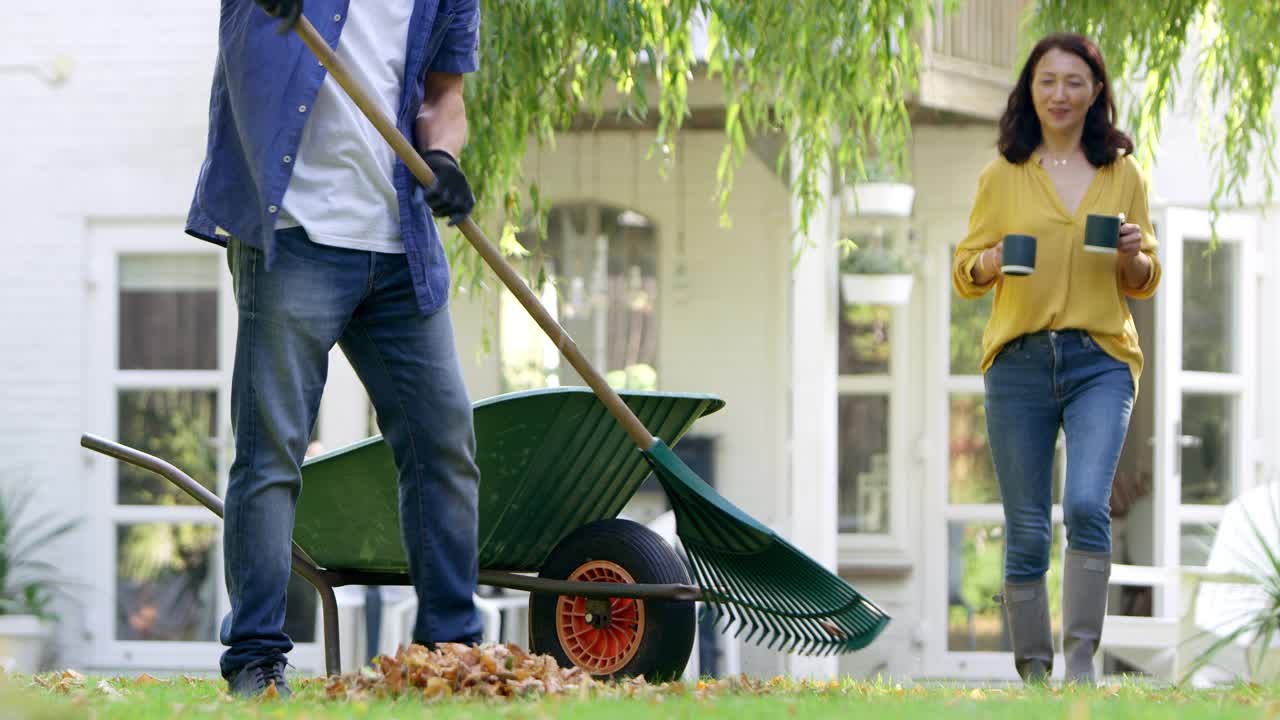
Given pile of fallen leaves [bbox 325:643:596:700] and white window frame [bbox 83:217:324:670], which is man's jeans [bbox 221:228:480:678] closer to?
pile of fallen leaves [bbox 325:643:596:700]

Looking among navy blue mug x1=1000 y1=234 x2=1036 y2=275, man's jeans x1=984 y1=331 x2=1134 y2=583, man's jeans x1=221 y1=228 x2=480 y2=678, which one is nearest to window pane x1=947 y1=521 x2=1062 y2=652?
man's jeans x1=984 y1=331 x2=1134 y2=583

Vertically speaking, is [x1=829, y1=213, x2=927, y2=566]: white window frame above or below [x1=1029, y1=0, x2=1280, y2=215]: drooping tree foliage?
below

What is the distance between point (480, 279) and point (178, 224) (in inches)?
156

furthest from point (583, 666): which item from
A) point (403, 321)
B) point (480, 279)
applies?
point (480, 279)

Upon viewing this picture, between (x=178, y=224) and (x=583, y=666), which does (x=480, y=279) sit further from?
(x=178, y=224)

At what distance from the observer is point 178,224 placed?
7488 millimetres

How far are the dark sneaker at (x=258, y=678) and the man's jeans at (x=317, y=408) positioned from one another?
1cm

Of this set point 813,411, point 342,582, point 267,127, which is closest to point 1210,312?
point 813,411

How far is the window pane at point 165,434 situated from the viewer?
749 cm

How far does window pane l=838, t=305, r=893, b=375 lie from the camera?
7.70 meters

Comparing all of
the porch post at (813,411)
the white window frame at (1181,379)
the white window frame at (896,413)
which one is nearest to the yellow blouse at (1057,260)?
the porch post at (813,411)

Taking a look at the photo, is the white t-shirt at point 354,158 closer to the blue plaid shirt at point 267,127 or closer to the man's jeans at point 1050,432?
the blue plaid shirt at point 267,127

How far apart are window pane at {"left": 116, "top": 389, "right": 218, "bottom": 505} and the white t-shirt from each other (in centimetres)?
519

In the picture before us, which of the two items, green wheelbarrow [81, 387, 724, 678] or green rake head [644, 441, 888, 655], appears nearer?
green rake head [644, 441, 888, 655]
